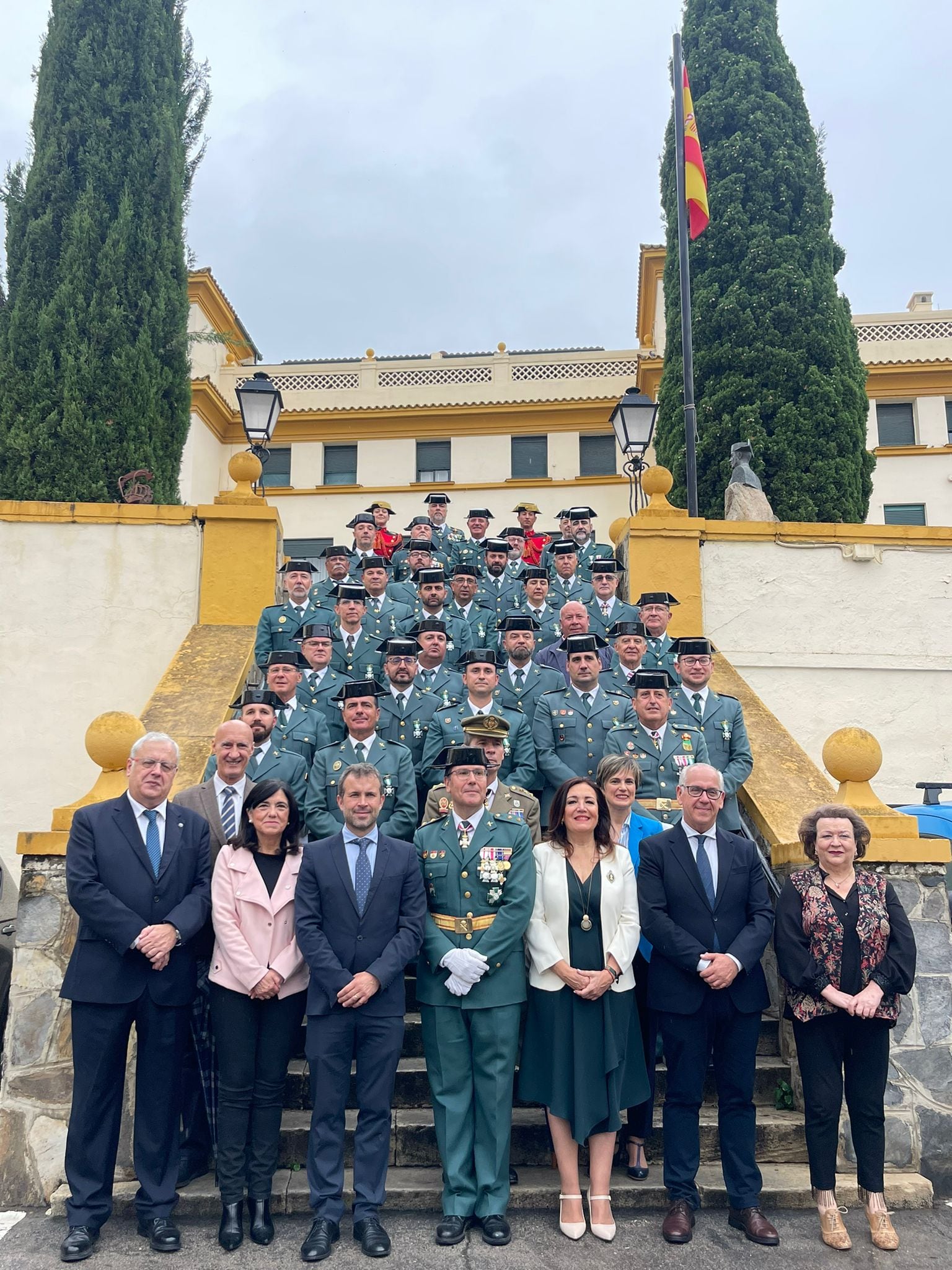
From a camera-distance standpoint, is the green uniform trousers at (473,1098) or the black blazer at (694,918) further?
the black blazer at (694,918)

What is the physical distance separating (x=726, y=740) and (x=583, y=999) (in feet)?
7.24

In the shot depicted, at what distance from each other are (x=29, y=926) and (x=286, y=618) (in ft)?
11.3

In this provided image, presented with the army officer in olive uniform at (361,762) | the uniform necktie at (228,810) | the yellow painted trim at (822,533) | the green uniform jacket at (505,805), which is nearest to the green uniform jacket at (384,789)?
the army officer in olive uniform at (361,762)

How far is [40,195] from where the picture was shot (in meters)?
14.9

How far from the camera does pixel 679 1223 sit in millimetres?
4008

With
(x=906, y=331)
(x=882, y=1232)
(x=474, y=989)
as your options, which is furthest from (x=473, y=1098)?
(x=906, y=331)

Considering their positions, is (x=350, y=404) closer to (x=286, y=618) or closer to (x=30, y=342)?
(x=30, y=342)

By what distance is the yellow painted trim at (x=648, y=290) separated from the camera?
25297mm

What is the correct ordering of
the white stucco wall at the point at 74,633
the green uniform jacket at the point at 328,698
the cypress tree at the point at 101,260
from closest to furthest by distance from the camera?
the green uniform jacket at the point at 328,698 < the white stucco wall at the point at 74,633 < the cypress tree at the point at 101,260

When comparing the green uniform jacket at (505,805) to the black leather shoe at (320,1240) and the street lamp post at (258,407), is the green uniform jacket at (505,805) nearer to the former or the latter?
the black leather shoe at (320,1240)

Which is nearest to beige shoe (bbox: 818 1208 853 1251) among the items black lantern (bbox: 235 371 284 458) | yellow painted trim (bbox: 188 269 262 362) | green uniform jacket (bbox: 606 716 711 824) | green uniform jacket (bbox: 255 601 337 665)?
green uniform jacket (bbox: 606 716 711 824)

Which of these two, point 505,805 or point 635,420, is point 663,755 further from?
point 635,420

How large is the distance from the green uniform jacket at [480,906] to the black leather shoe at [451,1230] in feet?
2.52

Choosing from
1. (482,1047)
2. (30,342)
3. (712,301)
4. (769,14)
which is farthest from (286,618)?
(769,14)
